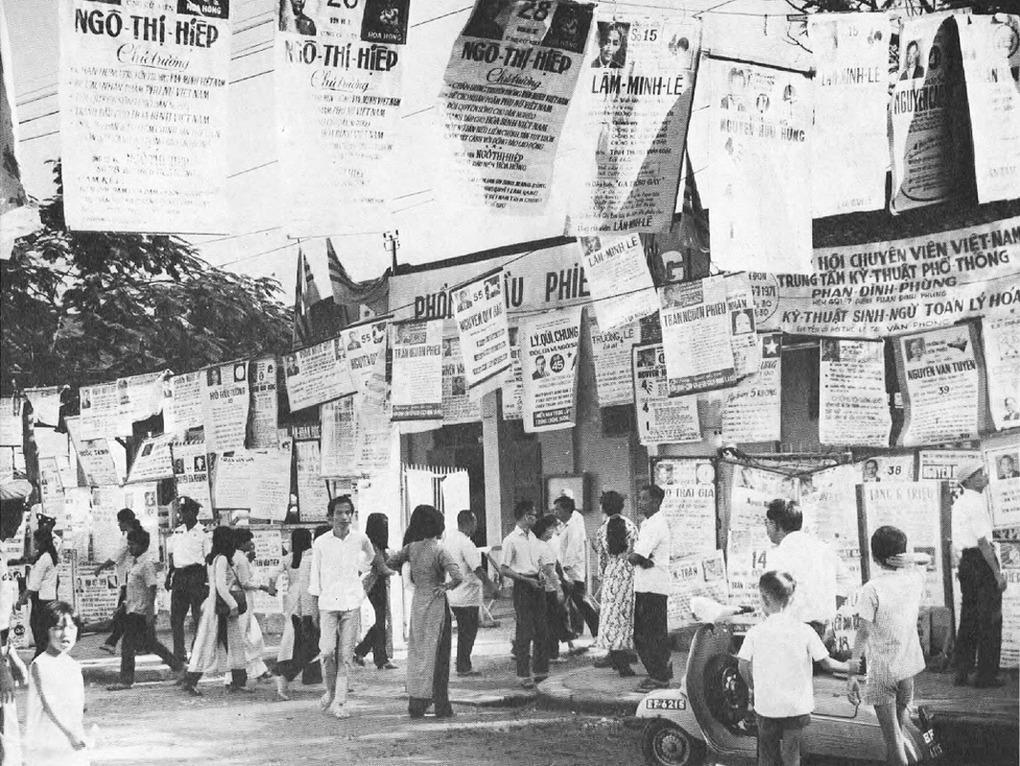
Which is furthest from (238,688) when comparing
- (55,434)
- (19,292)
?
(19,292)

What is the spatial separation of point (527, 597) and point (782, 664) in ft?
9.53

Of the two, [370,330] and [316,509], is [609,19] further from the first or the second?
[316,509]

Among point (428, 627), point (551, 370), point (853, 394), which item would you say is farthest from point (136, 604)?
point (853, 394)

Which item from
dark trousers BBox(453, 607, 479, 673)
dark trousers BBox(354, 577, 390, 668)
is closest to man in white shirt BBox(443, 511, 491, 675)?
dark trousers BBox(453, 607, 479, 673)

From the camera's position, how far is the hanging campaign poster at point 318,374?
24.8 feet

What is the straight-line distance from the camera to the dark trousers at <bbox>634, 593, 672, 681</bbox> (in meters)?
7.04

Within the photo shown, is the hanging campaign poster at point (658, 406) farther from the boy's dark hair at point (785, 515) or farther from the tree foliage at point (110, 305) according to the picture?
the tree foliage at point (110, 305)

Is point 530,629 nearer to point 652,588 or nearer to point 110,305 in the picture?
point 652,588

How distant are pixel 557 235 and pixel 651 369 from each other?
2.83ft

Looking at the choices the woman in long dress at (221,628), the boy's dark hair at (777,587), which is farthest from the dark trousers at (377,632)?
the boy's dark hair at (777,587)

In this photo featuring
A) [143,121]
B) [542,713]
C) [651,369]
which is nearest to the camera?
[143,121]

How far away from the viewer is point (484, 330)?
661 centimetres

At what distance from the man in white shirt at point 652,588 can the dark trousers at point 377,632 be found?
5.20ft

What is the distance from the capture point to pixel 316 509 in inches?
290
